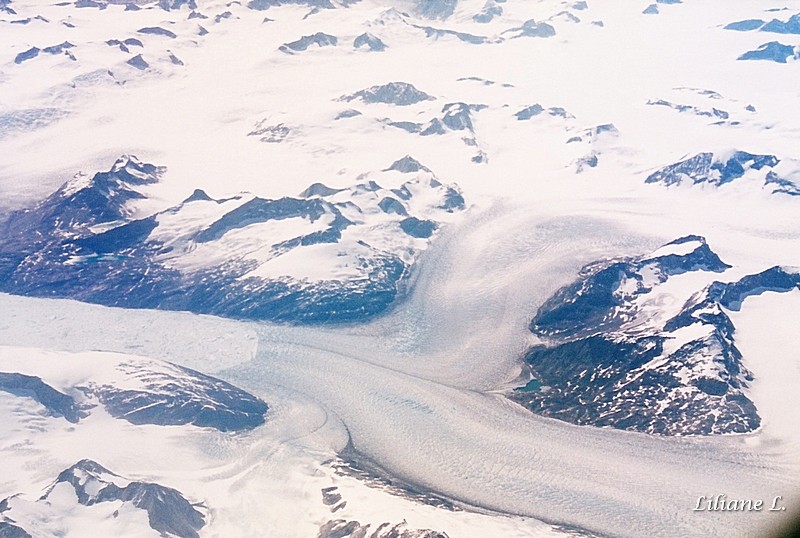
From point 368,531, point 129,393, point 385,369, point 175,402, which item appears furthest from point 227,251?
point 368,531

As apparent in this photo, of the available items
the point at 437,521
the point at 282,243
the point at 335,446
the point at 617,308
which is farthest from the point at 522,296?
the point at 437,521

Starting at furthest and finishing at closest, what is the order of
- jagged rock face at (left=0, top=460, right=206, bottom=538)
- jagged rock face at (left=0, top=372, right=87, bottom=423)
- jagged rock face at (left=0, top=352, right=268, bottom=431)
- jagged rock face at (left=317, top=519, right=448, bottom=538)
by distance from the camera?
jagged rock face at (left=0, top=352, right=268, bottom=431) < jagged rock face at (left=0, top=372, right=87, bottom=423) < jagged rock face at (left=0, top=460, right=206, bottom=538) < jagged rock face at (left=317, top=519, right=448, bottom=538)

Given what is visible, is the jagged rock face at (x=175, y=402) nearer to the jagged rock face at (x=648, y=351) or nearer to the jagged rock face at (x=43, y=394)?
the jagged rock face at (x=43, y=394)

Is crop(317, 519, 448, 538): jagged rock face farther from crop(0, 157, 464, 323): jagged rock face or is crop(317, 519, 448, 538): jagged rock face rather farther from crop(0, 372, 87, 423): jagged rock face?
crop(0, 157, 464, 323): jagged rock face

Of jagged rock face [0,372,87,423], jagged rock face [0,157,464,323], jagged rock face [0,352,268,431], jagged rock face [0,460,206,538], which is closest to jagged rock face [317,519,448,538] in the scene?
jagged rock face [0,460,206,538]

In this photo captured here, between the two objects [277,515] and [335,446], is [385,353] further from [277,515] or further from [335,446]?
[277,515]

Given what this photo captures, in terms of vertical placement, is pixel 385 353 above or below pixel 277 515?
below

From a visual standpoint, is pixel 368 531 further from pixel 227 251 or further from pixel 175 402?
pixel 227 251

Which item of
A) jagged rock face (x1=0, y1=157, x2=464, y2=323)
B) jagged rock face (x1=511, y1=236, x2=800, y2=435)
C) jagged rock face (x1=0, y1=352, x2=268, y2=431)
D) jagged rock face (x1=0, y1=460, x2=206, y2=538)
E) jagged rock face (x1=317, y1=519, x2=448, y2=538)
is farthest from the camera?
jagged rock face (x1=0, y1=157, x2=464, y2=323)
